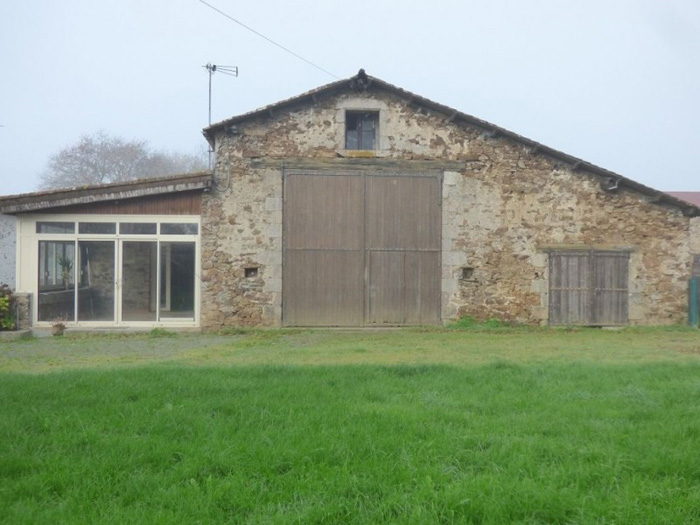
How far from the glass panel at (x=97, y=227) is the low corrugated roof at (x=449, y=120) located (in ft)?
8.96

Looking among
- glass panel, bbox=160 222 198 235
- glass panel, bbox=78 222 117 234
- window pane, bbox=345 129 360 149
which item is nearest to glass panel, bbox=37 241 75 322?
glass panel, bbox=78 222 117 234

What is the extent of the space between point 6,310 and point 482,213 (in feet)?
32.2

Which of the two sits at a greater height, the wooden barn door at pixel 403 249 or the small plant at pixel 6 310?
the wooden barn door at pixel 403 249

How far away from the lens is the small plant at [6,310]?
1270 cm

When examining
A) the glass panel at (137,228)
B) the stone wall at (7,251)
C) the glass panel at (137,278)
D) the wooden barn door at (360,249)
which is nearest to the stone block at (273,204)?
the wooden barn door at (360,249)

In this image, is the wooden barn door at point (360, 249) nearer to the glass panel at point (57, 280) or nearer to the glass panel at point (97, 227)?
the glass panel at point (97, 227)

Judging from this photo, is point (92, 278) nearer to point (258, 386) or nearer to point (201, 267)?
point (201, 267)

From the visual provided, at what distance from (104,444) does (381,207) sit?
33.8 ft

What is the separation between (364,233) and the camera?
1420cm

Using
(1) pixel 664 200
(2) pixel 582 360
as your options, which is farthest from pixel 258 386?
(1) pixel 664 200

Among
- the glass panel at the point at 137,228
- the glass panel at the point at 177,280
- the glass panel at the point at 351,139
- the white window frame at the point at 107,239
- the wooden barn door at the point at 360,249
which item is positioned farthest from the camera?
the glass panel at the point at 351,139

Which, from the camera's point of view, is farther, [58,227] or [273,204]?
[273,204]

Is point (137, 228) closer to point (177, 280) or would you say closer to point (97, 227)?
point (97, 227)

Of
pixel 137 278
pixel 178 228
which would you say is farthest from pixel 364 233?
pixel 137 278
